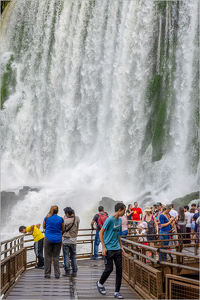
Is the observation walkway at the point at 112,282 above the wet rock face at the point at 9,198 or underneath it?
underneath

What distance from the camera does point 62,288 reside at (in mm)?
6746

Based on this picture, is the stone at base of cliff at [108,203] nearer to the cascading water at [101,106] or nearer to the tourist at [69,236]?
the cascading water at [101,106]

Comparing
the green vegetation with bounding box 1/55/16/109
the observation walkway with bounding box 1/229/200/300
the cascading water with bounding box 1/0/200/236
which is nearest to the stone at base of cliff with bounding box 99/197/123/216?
the cascading water with bounding box 1/0/200/236

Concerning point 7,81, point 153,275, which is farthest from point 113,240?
point 7,81

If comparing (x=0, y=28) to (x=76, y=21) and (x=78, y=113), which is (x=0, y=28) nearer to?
(x=76, y=21)

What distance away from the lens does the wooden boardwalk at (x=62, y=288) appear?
6.22 m

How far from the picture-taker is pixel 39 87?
108 feet

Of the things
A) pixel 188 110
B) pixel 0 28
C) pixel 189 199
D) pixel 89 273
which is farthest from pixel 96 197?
pixel 0 28

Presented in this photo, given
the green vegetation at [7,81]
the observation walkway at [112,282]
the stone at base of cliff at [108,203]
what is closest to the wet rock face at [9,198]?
the stone at base of cliff at [108,203]

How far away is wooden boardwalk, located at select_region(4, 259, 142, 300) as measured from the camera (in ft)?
20.4

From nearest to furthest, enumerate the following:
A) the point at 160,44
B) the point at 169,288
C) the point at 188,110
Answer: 1. the point at 169,288
2. the point at 188,110
3. the point at 160,44

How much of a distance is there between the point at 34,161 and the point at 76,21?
40.5ft

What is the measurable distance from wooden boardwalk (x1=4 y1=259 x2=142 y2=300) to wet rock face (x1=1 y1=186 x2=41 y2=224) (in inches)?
652

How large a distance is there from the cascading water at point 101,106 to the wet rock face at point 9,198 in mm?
463
